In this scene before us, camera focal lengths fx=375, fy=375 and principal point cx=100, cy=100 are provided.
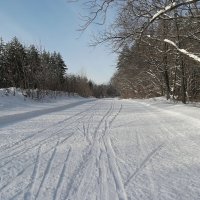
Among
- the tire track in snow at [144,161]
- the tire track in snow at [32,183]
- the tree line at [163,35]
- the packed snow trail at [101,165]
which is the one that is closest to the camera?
the tire track in snow at [32,183]

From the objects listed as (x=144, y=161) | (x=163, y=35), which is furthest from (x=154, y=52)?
(x=144, y=161)

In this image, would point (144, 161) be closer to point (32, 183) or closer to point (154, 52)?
point (32, 183)

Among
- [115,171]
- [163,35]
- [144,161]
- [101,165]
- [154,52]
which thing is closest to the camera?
[115,171]

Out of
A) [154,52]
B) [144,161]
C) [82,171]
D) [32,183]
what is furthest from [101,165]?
[154,52]

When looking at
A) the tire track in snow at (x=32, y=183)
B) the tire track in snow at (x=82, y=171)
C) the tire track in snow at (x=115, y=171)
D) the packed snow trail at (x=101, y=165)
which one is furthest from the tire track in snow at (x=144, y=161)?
the tire track in snow at (x=32, y=183)

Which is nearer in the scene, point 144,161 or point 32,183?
point 32,183

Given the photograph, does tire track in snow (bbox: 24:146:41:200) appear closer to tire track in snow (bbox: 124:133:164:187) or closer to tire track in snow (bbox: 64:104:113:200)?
tire track in snow (bbox: 64:104:113:200)

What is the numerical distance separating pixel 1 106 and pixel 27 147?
1674 cm

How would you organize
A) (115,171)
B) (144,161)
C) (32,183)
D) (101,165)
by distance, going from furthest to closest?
(144,161) → (101,165) → (115,171) → (32,183)

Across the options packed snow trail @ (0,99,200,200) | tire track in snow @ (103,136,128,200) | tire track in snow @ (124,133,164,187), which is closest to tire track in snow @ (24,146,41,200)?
packed snow trail @ (0,99,200,200)

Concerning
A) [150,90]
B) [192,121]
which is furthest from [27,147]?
[150,90]

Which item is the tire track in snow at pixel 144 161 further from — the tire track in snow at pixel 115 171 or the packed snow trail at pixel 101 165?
the tire track in snow at pixel 115 171

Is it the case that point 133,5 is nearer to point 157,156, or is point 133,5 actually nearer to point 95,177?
point 157,156

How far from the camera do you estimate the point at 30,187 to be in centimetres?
589
